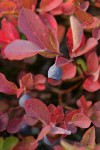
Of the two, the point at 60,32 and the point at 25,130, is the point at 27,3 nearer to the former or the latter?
the point at 60,32

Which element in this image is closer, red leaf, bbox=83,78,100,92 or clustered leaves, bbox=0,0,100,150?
clustered leaves, bbox=0,0,100,150

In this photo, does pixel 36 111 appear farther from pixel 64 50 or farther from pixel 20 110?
pixel 64 50

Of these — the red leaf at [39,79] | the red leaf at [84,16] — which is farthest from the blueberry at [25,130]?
the red leaf at [84,16]

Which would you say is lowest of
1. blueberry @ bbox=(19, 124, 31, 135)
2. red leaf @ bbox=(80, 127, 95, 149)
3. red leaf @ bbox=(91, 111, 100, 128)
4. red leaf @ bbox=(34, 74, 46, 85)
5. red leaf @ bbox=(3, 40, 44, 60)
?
blueberry @ bbox=(19, 124, 31, 135)

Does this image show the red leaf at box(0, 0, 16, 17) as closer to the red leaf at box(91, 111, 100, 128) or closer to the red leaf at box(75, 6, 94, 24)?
the red leaf at box(75, 6, 94, 24)

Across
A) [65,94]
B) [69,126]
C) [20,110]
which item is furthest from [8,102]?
[69,126]

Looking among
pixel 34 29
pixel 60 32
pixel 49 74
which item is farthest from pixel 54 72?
pixel 60 32

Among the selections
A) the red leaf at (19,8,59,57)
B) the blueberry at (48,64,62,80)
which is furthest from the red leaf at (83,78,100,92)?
the red leaf at (19,8,59,57)

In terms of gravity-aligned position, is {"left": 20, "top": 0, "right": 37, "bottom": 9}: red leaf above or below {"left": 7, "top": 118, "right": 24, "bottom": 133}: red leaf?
above
